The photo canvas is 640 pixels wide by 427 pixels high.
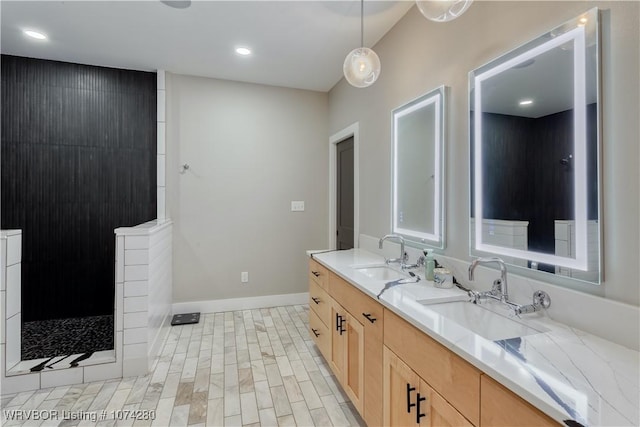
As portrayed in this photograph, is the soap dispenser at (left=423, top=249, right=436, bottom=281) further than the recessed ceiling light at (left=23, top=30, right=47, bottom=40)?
No

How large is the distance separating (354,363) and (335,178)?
8.06ft

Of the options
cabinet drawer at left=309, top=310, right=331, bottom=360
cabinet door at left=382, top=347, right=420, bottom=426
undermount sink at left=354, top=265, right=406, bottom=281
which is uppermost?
undermount sink at left=354, top=265, right=406, bottom=281

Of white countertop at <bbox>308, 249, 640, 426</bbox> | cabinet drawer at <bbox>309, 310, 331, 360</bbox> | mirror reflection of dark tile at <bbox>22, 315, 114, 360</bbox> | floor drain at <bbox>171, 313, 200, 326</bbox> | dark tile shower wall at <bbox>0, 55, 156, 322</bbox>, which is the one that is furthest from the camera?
floor drain at <bbox>171, 313, 200, 326</bbox>

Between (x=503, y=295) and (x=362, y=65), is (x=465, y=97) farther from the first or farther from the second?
(x=503, y=295)

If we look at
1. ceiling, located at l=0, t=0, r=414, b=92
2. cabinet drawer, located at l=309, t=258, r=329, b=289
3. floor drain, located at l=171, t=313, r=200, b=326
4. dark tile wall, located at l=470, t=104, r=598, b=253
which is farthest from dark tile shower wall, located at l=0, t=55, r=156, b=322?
dark tile wall, located at l=470, t=104, r=598, b=253

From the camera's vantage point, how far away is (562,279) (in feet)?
4.00

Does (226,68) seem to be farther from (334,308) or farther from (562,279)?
(562,279)

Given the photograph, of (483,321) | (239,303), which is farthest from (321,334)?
(239,303)

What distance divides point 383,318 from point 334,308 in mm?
687

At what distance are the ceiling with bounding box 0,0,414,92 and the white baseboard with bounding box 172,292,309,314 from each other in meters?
2.66

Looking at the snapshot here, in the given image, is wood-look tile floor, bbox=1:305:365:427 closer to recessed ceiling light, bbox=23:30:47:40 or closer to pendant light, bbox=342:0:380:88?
pendant light, bbox=342:0:380:88

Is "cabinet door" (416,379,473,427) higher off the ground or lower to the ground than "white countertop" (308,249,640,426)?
lower

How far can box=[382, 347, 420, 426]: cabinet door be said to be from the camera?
123 cm

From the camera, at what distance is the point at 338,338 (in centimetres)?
204
